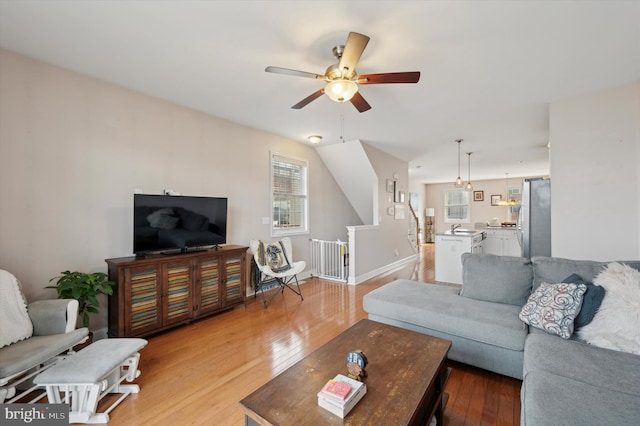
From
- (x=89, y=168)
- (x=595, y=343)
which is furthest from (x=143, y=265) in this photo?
(x=595, y=343)

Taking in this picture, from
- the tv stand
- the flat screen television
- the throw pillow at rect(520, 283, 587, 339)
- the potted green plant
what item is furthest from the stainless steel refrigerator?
the potted green plant

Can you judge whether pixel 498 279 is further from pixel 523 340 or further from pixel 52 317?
pixel 52 317

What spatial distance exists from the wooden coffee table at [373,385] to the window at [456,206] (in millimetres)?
10598

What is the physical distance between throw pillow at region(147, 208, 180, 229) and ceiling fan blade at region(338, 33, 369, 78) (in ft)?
7.84

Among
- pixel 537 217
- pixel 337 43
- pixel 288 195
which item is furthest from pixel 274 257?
pixel 537 217

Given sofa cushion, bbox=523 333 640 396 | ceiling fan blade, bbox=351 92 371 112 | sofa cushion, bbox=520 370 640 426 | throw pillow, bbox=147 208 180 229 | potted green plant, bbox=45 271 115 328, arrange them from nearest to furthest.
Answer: sofa cushion, bbox=520 370 640 426, sofa cushion, bbox=523 333 640 396, potted green plant, bbox=45 271 115 328, ceiling fan blade, bbox=351 92 371 112, throw pillow, bbox=147 208 180 229

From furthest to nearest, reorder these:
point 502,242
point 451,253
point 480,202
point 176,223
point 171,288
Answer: point 480,202, point 502,242, point 451,253, point 176,223, point 171,288

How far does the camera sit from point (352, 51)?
185 centimetres

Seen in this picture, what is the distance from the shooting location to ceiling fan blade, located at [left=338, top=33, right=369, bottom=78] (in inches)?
67.5

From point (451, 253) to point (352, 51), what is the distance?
405 cm

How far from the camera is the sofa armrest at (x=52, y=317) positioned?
205cm

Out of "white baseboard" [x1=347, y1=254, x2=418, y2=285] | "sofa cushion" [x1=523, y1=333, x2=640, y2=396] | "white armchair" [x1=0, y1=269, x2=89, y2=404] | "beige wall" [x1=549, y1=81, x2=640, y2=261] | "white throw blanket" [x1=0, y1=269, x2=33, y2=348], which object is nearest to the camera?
"sofa cushion" [x1=523, y1=333, x2=640, y2=396]

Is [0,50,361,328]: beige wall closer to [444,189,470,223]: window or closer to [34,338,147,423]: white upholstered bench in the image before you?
[34,338,147,423]: white upholstered bench

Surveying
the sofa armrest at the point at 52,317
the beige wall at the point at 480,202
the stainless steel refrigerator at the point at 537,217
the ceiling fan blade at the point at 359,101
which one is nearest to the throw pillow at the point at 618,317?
the stainless steel refrigerator at the point at 537,217
